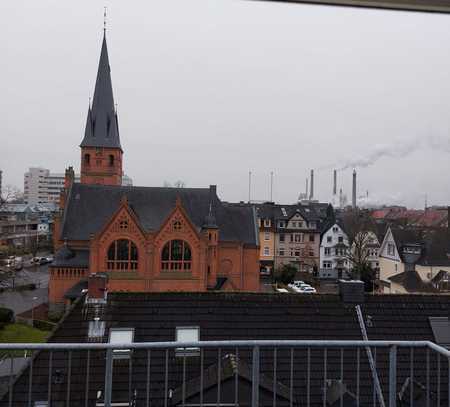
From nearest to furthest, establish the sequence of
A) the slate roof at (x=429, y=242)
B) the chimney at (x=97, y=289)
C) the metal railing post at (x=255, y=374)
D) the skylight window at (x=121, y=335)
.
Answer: the metal railing post at (x=255, y=374)
the skylight window at (x=121, y=335)
the chimney at (x=97, y=289)
the slate roof at (x=429, y=242)

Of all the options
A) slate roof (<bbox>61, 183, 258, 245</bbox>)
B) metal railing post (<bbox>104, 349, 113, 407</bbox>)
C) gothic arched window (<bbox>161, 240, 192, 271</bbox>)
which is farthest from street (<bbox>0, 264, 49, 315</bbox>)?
metal railing post (<bbox>104, 349, 113, 407</bbox>)

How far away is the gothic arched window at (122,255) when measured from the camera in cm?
1284

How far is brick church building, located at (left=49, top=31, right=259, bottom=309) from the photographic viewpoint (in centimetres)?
1284

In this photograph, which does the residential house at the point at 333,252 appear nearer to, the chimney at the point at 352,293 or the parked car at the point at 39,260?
the parked car at the point at 39,260

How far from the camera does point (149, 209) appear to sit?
14.4m

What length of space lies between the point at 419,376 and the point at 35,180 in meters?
43.3

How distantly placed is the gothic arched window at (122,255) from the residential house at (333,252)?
978cm

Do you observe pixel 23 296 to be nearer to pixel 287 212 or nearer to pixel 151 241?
pixel 151 241

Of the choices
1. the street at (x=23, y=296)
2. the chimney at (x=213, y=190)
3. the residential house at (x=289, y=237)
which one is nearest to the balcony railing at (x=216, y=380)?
the street at (x=23, y=296)

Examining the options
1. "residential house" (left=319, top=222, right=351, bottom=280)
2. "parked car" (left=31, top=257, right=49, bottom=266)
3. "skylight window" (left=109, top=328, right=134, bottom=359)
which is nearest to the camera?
"skylight window" (left=109, top=328, right=134, bottom=359)

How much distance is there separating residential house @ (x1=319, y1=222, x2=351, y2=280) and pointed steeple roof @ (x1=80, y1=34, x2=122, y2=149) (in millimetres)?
10393

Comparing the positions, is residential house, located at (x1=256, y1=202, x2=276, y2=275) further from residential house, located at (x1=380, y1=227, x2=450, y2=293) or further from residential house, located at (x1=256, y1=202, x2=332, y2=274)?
residential house, located at (x1=380, y1=227, x2=450, y2=293)

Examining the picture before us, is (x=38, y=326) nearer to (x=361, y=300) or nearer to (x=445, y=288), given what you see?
(x=361, y=300)

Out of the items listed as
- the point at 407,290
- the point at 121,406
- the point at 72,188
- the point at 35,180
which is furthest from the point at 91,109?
the point at 35,180
